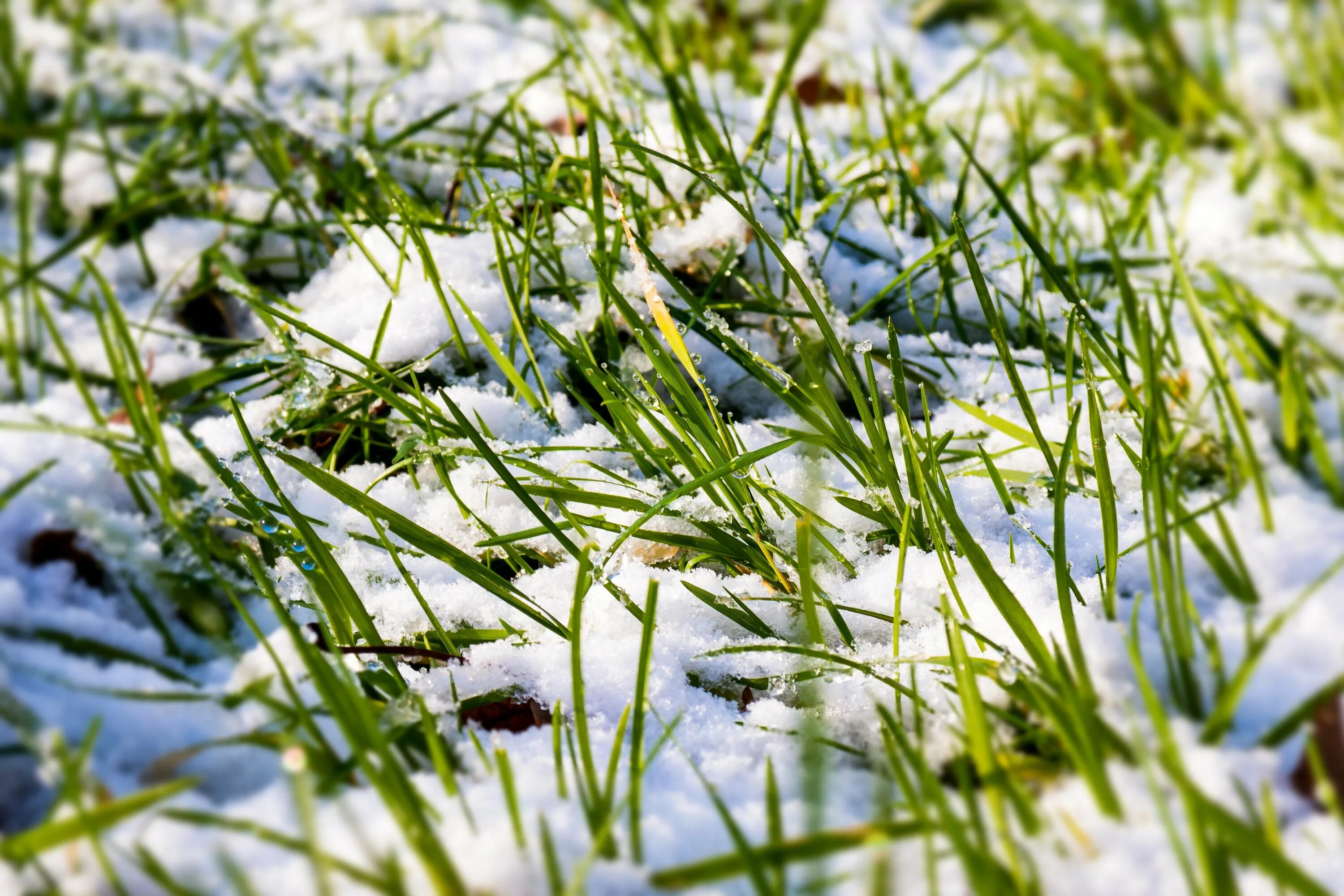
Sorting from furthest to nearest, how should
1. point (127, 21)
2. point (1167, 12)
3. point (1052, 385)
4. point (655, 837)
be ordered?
point (1167, 12)
point (127, 21)
point (1052, 385)
point (655, 837)

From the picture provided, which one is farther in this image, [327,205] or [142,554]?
[327,205]

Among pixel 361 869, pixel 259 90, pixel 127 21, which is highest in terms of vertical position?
pixel 127 21

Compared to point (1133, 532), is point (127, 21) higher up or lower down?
higher up

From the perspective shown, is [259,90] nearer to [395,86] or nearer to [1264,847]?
[395,86]

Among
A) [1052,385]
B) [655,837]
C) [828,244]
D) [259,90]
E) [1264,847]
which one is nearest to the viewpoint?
[1264,847]

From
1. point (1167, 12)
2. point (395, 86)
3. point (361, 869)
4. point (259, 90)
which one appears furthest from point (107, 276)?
point (1167, 12)

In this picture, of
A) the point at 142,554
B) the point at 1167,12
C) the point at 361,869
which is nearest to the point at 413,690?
the point at 361,869

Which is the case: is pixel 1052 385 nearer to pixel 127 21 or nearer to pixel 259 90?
pixel 259 90
